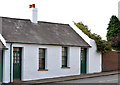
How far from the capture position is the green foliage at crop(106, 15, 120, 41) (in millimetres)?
58125

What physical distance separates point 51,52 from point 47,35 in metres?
2.00

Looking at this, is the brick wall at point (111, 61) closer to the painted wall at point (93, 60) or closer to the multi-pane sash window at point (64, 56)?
the painted wall at point (93, 60)

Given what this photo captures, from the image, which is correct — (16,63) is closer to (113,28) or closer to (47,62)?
(47,62)

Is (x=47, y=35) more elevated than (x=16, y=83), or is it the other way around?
(x=47, y=35)

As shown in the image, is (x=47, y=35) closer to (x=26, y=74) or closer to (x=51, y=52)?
(x=51, y=52)

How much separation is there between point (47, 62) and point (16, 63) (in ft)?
10.1

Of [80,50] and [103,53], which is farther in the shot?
[103,53]

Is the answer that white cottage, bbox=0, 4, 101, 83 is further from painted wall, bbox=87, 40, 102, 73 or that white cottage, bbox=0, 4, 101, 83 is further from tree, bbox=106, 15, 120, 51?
tree, bbox=106, 15, 120, 51

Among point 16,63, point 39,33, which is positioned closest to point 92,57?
point 39,33

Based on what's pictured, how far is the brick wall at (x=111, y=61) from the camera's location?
1173 inches

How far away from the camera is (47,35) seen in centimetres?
2438

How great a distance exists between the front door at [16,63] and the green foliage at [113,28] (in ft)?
130

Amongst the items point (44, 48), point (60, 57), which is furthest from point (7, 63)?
point (60, 57)

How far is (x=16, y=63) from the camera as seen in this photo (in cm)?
2067
